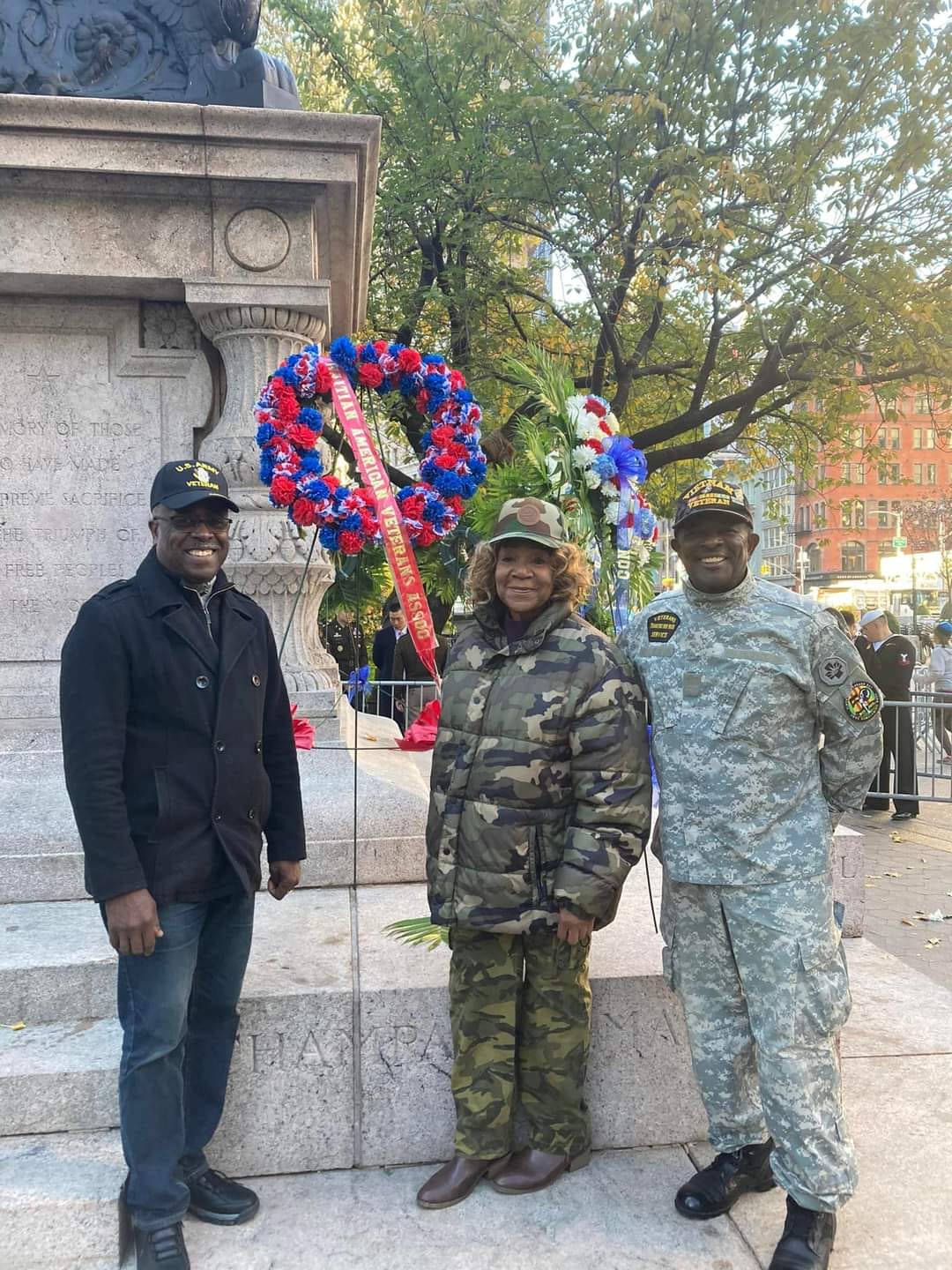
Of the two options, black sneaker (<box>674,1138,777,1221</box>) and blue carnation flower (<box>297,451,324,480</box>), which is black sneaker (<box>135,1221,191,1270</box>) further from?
blue carnation flower (<box>297,451,324,480</box>)

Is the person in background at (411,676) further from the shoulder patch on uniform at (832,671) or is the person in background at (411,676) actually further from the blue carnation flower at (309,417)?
the shoulder patch on uniform at (832,671)

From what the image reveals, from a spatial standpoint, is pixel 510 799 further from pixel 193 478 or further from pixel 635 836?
pixel 193 478

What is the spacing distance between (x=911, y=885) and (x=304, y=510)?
18.3 ft

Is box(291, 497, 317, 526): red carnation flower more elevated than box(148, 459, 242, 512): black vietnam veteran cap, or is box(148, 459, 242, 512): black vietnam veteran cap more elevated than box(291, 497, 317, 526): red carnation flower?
box(291, 497, 317, 526): red carnation flower

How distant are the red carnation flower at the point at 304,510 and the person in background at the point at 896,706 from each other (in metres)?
7.51

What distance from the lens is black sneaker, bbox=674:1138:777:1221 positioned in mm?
3012

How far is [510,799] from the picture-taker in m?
2.91

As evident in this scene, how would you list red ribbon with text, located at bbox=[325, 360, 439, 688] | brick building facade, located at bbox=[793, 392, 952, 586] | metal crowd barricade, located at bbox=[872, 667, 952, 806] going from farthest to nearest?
brick building facade, located at bbox=[793, 392, 952, 586] < metal crowd barricade, located at bbox=[872, 667, 952, 806] < red ribbon with text, located at bbox=[325, 360, 439, 688]

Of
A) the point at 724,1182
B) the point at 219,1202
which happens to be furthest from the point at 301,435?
the point at 724,1182

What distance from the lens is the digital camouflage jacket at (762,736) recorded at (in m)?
2.82

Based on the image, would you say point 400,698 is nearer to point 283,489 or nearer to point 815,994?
point 283,489

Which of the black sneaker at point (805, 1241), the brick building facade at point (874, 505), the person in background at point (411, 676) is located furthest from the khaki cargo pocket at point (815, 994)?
the brick building facade at point (874, 505)

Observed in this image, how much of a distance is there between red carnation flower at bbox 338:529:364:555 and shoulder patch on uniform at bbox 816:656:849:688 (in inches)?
84.8

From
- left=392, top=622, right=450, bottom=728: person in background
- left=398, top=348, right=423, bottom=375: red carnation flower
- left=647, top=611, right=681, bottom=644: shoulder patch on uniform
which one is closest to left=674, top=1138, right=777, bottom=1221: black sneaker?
left=647, top=611, right=681, bottom=644: shoulder patch on uniform
